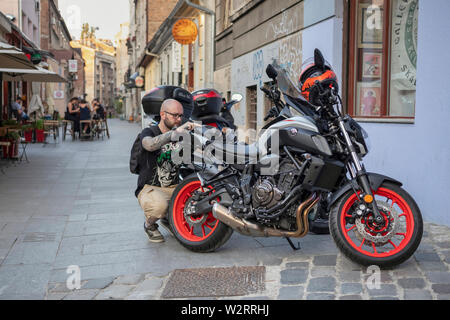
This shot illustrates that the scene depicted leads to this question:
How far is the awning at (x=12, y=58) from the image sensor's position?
30.3 feet

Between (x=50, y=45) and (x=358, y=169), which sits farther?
(x=50, y=45)

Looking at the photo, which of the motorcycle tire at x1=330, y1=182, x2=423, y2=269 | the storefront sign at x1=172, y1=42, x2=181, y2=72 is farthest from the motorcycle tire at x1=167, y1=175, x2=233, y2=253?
the storefront sign at x1=172, y1=42, x2=181, y2=72

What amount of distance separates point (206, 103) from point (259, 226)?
2.44 metres

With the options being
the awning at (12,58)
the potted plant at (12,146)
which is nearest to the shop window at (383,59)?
the awning at (12,58)

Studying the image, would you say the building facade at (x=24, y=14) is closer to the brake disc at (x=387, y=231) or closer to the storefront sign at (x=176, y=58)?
the storefront sign at (x=176, y=58)

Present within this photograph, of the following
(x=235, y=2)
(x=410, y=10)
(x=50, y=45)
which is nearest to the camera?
(x=410, y=10)

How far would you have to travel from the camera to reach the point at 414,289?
3715 mm

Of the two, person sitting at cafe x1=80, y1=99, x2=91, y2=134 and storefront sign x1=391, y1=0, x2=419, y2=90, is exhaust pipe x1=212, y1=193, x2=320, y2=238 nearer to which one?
storefront sign x1=391, y1=0, x2=419, y2=90

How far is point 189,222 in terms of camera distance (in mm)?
4996

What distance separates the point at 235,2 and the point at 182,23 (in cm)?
505

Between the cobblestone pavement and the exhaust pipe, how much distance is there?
26 centimetres
